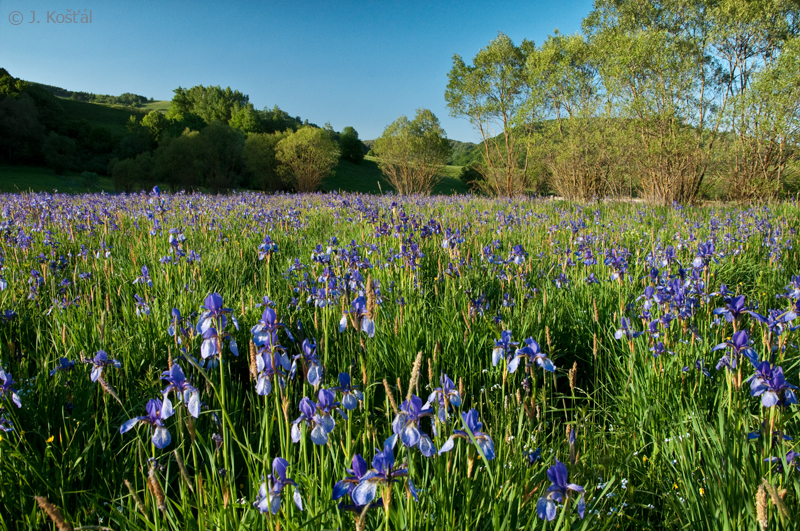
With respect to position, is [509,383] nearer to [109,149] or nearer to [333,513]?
[333,513]

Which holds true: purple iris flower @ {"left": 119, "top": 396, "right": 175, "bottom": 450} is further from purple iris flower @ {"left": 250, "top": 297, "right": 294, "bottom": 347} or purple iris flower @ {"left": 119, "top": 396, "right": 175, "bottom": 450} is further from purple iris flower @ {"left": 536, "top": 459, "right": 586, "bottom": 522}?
purple iris flower @ {"left": 536, "top": 459, "right": 586, "bottom": 522}

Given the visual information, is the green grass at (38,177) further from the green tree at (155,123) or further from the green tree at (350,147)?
the green tree at (350,147)

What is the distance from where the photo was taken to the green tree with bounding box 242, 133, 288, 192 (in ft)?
130

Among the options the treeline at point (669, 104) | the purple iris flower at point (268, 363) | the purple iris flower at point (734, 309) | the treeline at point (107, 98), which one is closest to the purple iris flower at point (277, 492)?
the purple iris flower at point (268, 363)

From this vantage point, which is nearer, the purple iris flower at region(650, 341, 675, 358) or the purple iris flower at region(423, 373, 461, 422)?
the purple iris flower at region(423, 373, 461, 422)

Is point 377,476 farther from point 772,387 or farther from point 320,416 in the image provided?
point 772,387

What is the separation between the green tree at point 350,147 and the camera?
81.1 meters

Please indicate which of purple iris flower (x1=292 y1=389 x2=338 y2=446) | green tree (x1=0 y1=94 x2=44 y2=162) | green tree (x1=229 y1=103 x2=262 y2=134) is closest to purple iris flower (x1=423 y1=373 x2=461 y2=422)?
purple iris flower (x1=292 y1=389 x2=338 y2=446)

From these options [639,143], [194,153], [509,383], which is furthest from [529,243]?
[194,153]

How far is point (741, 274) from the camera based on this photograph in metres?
4.63

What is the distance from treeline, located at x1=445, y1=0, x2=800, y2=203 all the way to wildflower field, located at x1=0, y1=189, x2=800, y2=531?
1122 centimetres

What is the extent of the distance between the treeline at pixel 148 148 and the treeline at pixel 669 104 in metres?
22.3

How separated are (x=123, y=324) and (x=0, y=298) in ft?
4.00

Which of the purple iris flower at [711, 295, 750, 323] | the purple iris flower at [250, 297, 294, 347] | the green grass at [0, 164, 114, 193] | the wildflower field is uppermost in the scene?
the green grass at [0, 164, 114, 193]
